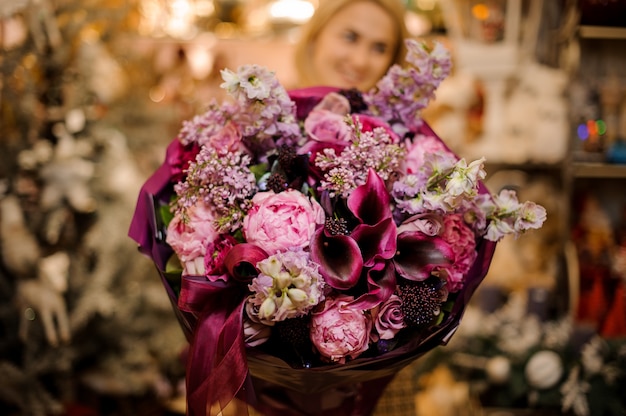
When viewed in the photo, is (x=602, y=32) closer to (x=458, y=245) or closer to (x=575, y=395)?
(x=575, y=395)

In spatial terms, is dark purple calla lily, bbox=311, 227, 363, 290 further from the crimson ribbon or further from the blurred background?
the blurred background

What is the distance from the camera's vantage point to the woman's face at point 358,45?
1.20 meters

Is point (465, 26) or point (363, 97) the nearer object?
point (363, 97)

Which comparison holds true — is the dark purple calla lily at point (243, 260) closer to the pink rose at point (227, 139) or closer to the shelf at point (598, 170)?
the pink rose at point (227, 139)

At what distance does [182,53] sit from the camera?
2.88m

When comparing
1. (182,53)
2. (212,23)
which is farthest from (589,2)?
(212,23)

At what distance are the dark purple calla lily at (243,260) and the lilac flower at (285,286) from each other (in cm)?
4

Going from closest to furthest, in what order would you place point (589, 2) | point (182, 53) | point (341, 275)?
point (341, 275), point (589, 2), point (182, 53)

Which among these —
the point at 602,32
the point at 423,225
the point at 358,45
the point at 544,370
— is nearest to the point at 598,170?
the point at 602,32

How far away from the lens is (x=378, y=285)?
69 cm

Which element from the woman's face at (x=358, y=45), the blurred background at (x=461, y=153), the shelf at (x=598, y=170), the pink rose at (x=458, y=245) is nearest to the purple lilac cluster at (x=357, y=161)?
the pink rose at (x=458, y=245)

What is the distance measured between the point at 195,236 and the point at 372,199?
225mm

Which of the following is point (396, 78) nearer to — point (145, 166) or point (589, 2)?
point (589, 2)

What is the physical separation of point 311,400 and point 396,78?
0.47 meters
